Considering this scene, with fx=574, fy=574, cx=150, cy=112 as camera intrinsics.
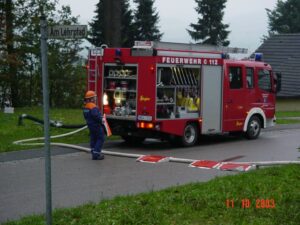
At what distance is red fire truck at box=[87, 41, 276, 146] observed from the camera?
46.1 feet

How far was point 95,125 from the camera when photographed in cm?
1264

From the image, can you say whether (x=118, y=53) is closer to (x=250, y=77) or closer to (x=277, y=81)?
(x=250, y=77)

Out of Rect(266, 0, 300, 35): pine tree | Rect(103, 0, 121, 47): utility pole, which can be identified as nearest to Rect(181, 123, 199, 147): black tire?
Rect(103, 0, 121, 47): utility pole

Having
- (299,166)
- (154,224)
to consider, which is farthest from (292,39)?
(154,224)

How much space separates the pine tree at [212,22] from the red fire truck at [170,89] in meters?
40.7

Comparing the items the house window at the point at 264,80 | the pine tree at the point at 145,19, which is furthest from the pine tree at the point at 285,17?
the house window at the point at 264,80

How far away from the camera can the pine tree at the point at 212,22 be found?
56.7m

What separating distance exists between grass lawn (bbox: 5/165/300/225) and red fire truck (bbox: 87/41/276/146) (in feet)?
19.3

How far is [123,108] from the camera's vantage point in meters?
14.7

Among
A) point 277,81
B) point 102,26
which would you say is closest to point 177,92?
point 277,81

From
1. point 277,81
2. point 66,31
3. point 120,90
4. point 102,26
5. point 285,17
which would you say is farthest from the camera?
point 285,17

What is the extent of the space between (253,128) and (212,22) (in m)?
41.0

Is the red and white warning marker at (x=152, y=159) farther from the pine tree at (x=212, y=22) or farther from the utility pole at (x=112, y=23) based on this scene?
the pine tree at (x=212, y=22)

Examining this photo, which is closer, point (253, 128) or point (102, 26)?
point (253, 128)
